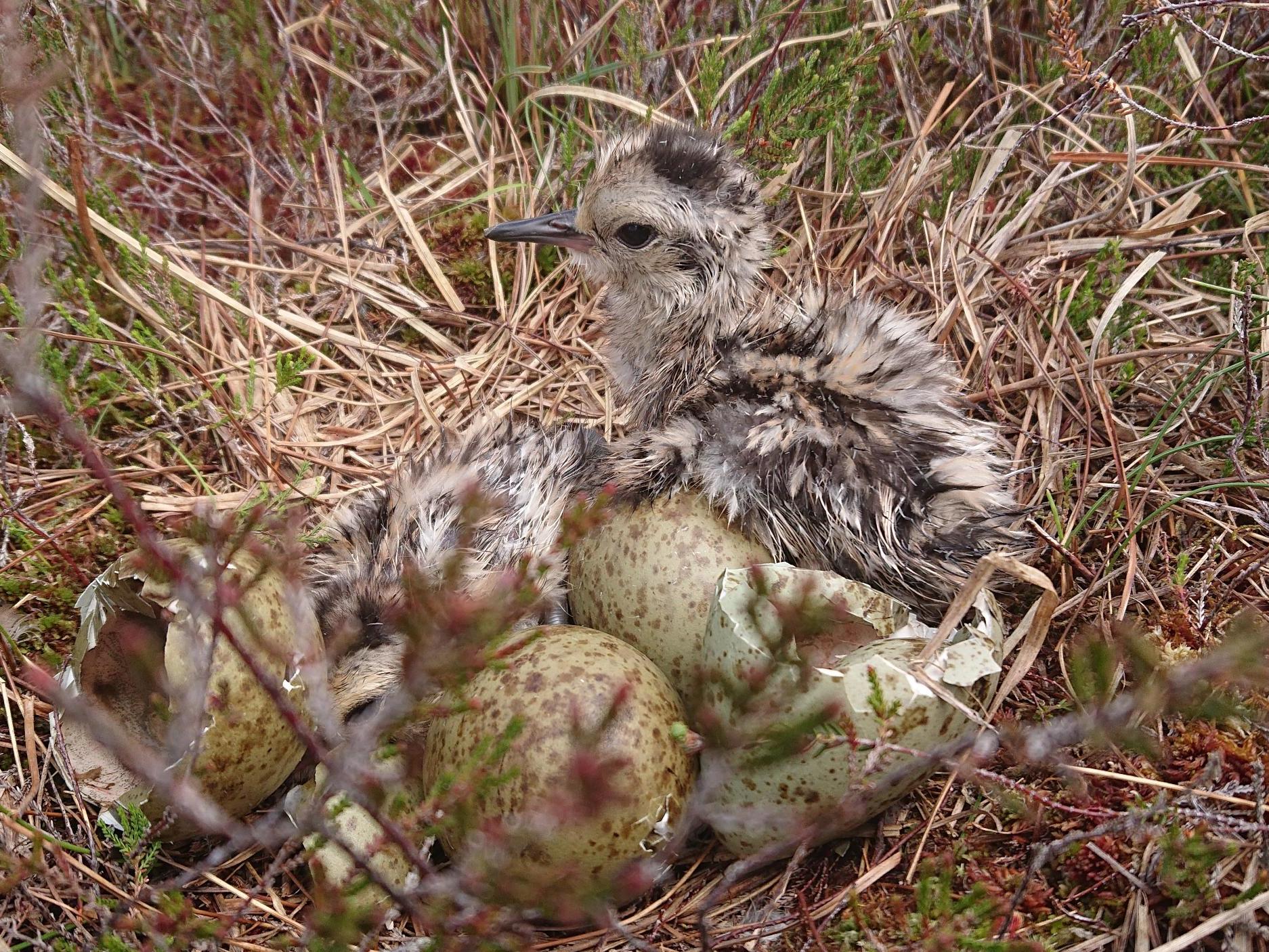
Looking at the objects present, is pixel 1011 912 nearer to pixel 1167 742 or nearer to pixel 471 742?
pixel 1167 742

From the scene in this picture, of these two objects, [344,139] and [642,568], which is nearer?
[642,568]

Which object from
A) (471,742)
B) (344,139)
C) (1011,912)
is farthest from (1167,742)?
(344,139)

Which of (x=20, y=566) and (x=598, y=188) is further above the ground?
(x=598, y=188)

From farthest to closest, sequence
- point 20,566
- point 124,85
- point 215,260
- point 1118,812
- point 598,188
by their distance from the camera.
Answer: point 124,85, point 215,260, point 598,188, point 20,566, point 1118,812

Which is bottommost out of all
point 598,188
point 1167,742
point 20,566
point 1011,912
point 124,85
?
point 1167,742

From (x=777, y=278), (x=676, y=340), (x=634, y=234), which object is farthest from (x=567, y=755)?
(x=777, y=278)

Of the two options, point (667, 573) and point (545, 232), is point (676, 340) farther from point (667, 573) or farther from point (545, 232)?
point (667, 573)
